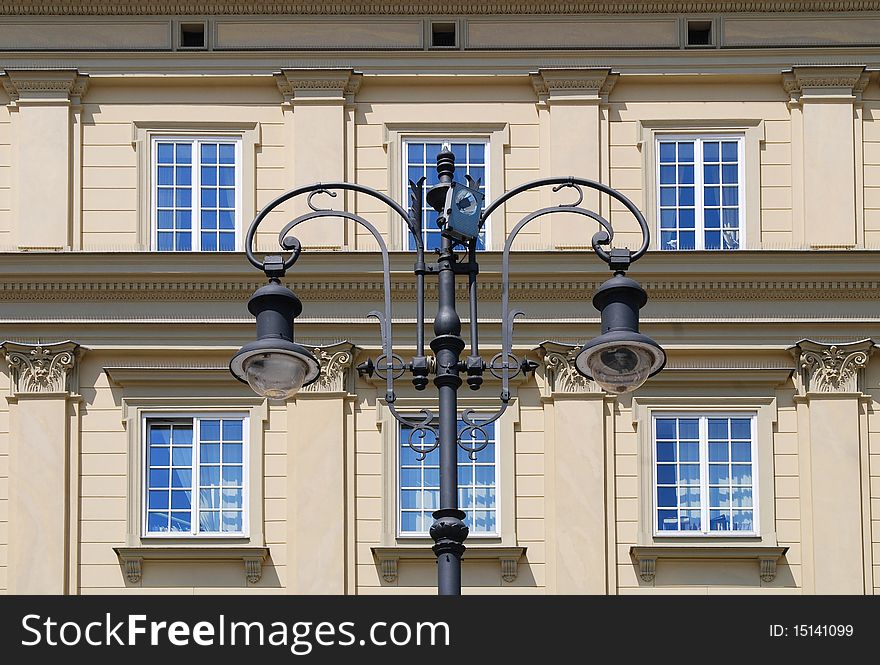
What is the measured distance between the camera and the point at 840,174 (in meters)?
32.8

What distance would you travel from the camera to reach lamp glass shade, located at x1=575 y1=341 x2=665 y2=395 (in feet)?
68.1

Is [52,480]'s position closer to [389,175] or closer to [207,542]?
[207,542]

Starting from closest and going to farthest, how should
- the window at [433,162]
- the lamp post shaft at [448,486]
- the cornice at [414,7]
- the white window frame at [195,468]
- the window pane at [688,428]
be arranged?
the lamp post shaft at [448,486] → the white window frame at [195,468] → the window pane at [688,428] → the window at [433,162] → the cornice at [414,7]

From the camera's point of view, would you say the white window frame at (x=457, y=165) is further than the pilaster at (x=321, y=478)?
Yes

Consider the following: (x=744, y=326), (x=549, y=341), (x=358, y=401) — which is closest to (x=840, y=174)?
(x=744, y=326)

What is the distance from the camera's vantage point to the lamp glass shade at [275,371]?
68.5 ft

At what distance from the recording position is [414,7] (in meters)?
33.2

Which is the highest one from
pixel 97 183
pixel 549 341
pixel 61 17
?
pixel 61 17

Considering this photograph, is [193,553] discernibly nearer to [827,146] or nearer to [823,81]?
[827,146]

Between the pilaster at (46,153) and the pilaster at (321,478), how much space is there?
379 cm

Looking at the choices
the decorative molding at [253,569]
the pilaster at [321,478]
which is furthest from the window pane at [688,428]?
the decorative molding at [253,569]

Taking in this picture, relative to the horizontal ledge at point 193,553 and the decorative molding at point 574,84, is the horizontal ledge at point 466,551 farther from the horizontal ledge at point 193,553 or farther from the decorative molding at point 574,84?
the decorative molding at point 574,84

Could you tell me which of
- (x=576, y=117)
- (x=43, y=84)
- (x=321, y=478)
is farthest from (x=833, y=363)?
(x=43, y=84)

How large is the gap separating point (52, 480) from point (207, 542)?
2.13 m
